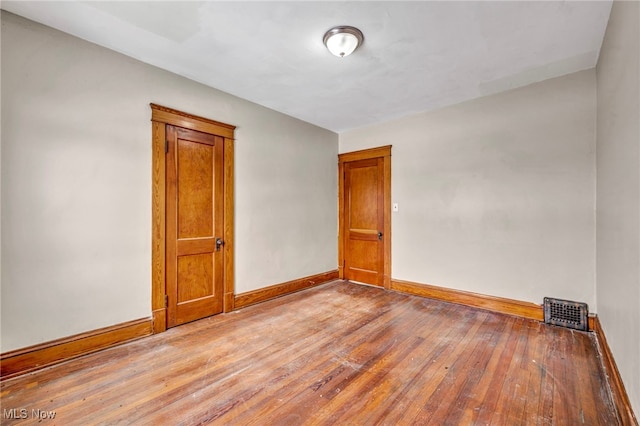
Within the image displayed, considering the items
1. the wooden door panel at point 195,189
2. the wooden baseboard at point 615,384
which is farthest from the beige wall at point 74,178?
the wooden baseboard at point 615,384

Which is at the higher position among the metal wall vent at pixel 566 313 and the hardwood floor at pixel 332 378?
the metal wall vent at pixel 566 313

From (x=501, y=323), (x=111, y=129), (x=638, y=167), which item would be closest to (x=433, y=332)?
(x=501, y=323)

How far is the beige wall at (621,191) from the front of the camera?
5.22ft

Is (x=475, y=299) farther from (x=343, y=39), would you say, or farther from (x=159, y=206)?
(x=159, y=206)

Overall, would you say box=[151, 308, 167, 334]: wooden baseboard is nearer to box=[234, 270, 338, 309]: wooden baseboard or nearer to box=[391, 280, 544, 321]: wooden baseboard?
box=[234, 270, 338, 309]: wooden baseboard

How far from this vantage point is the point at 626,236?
1788mm

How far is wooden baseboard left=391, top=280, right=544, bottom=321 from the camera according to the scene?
10.6ft

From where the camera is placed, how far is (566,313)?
2998 mm

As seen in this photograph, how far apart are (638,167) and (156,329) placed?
3.97 metres

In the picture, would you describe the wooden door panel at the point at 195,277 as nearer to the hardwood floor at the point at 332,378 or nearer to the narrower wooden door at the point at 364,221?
the hardwood floor at the point at 332,378

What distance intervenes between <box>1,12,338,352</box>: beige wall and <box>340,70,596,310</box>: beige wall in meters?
3.02

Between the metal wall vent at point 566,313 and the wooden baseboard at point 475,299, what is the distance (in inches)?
3.2

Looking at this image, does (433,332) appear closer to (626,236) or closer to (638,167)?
(626,236)

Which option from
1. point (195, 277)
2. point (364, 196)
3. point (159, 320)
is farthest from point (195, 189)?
point (364, 196)
